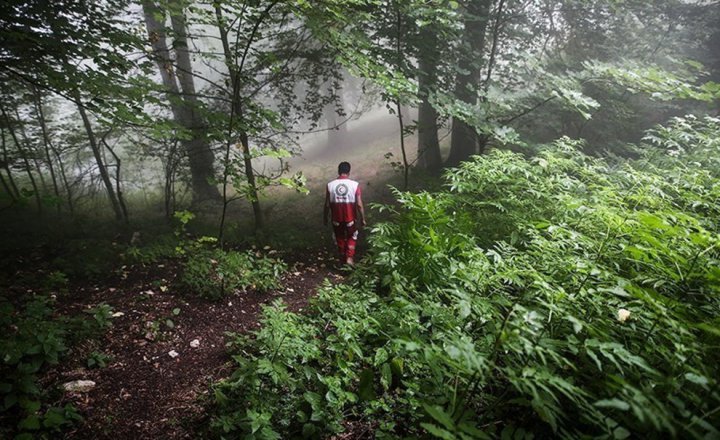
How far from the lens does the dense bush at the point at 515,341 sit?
5.56 feet

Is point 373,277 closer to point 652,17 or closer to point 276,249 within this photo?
point 276,249

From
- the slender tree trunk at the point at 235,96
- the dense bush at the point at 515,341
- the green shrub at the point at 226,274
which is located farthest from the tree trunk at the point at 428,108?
the green shrub at the point at 226,274

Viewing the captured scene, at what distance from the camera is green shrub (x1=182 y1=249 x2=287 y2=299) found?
5188mm

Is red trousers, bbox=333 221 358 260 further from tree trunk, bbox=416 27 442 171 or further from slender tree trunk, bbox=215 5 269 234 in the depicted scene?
tree trunk, bbox=416 27 442 171

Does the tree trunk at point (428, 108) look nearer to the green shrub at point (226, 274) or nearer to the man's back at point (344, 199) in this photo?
the man's back at point (344, 199)

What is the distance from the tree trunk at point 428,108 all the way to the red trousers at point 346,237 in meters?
2.97

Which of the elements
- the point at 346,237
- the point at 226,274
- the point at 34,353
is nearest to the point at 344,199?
the point at 346,237

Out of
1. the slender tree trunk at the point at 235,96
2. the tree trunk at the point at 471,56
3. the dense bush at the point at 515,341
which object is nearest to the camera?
the dense bush at the point at 515,341

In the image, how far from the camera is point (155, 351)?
4.00m

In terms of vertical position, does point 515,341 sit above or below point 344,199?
below

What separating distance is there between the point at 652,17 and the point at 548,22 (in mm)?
3325

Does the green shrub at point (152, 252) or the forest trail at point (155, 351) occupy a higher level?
the green shrub at point (152, 252)

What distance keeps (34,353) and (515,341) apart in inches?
171

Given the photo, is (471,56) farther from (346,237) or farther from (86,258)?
(86,258)
